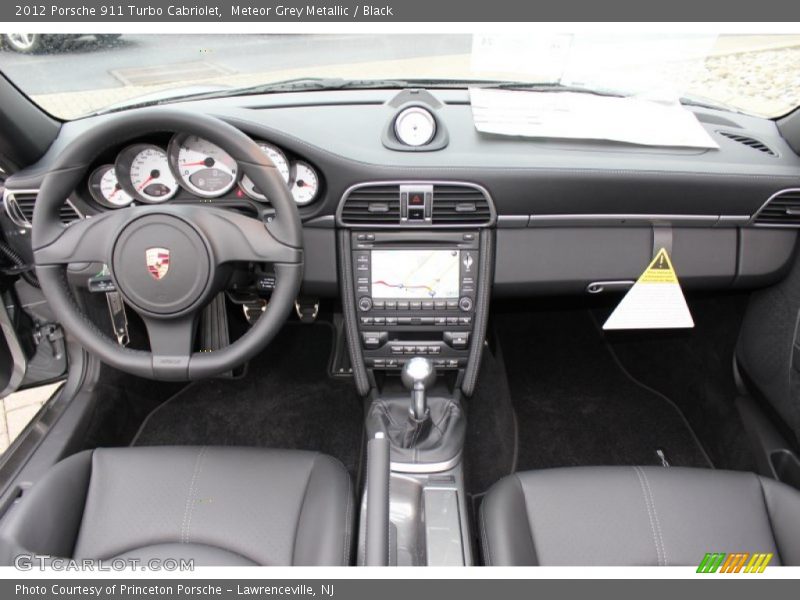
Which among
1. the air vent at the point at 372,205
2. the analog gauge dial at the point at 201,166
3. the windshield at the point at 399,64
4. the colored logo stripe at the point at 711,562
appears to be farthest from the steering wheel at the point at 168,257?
the colored logo stripe at the point at 711,562

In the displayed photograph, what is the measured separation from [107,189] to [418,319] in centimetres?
94

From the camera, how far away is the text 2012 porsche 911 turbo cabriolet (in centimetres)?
131

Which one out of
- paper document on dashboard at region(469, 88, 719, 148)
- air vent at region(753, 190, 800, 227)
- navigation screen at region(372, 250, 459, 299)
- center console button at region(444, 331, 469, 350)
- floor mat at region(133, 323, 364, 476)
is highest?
paper document on dashboard at region(469, 88, 719, 148)

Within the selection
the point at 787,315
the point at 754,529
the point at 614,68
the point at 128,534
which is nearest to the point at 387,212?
the point at 614,68

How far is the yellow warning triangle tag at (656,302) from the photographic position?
1.73m

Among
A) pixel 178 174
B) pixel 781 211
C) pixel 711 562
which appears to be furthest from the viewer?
pixel 781 211

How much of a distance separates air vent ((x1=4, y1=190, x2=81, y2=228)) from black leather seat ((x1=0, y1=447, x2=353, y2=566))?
0.67 m

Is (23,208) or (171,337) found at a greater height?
(23,208)

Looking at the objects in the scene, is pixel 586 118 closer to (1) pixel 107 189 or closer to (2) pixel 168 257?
(2) pixel 168 257

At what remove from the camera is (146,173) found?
5.01 feet

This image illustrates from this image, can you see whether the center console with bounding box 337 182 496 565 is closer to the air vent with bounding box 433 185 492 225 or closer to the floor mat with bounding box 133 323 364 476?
the air vent with bounding box 433 185 492 225

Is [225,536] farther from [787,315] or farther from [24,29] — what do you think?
[787,315]

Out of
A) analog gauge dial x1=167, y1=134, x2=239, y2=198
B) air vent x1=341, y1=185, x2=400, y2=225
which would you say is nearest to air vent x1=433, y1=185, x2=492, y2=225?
air vent x1=341, y1=185, x2=400, y2=225

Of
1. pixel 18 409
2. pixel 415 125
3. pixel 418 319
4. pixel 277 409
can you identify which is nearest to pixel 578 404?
pixel 418 319
